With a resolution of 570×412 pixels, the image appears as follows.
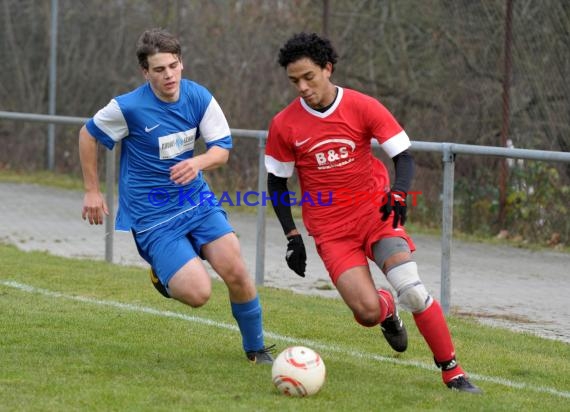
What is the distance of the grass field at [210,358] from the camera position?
19.7ft

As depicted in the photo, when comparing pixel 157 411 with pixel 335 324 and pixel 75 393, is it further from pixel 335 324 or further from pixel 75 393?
pixel 335 324

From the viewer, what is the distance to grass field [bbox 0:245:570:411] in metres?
6.02

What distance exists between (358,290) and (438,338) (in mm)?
555

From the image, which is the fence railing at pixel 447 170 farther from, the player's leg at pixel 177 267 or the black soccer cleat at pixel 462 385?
the player's leg at pixel 177 267

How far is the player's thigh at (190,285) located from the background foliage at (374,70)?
5.22 meters

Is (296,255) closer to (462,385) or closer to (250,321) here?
(250,321)

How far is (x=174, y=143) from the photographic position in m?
6.98

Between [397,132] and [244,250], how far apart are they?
6.24 meters

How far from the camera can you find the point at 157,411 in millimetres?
5711

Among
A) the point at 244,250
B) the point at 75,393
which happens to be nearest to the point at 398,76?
the point at 244,250

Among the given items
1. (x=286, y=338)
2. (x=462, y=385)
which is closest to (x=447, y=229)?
(x=286, y=338)

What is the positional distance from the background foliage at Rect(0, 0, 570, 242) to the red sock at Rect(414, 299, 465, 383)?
509 cm

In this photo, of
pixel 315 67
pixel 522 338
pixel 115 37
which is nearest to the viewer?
pixel 315 67

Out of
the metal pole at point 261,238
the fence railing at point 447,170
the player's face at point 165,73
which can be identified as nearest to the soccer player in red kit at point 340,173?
the player's face at point 165,73
